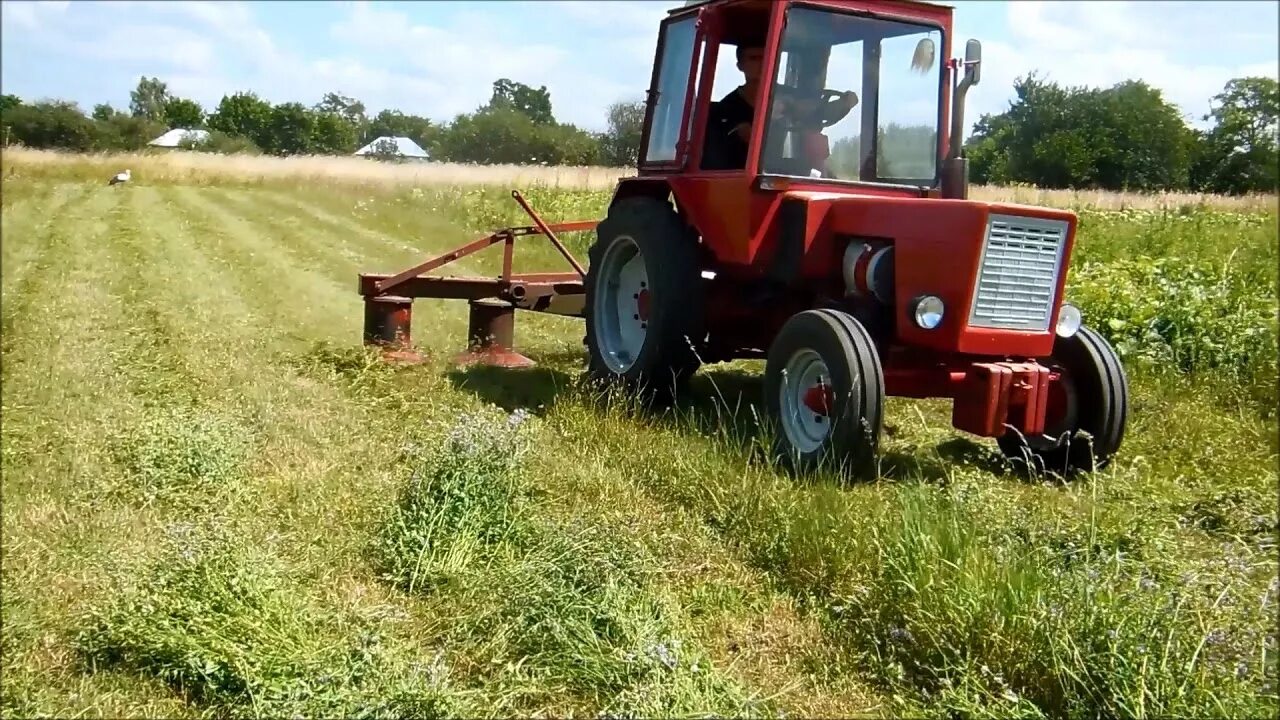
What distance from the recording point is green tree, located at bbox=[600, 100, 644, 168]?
8.94 metres

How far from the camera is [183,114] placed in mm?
Answer: 4527

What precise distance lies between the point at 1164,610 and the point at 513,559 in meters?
2.01

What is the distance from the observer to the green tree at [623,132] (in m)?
8.94

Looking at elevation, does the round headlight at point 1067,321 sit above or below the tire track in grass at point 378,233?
above

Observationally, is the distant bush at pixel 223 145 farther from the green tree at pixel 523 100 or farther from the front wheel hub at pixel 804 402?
the green tree at pixel 523 100

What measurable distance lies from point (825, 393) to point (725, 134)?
6.39 feet

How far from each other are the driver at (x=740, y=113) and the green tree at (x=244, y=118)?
93.1 inches

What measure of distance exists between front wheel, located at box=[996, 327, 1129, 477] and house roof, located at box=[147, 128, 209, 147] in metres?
3.75

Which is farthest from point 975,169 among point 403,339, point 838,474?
point 838,474

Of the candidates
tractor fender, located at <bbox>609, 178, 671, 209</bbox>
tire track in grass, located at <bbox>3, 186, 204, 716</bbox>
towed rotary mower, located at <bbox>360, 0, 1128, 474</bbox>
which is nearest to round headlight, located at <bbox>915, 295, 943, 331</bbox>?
towed rotary mower, located at <bbox>360, 0, 1128, 474</bbox>

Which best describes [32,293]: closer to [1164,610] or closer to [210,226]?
[210,226]

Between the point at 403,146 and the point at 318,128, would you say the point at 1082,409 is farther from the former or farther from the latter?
the point at 403,146

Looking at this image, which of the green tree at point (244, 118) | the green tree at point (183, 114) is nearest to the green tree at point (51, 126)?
the green tree at point (183, 114)

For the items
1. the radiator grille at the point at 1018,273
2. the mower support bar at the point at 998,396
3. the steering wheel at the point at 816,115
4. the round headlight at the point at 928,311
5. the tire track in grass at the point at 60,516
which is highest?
the steering wheel at the point at 816,115
